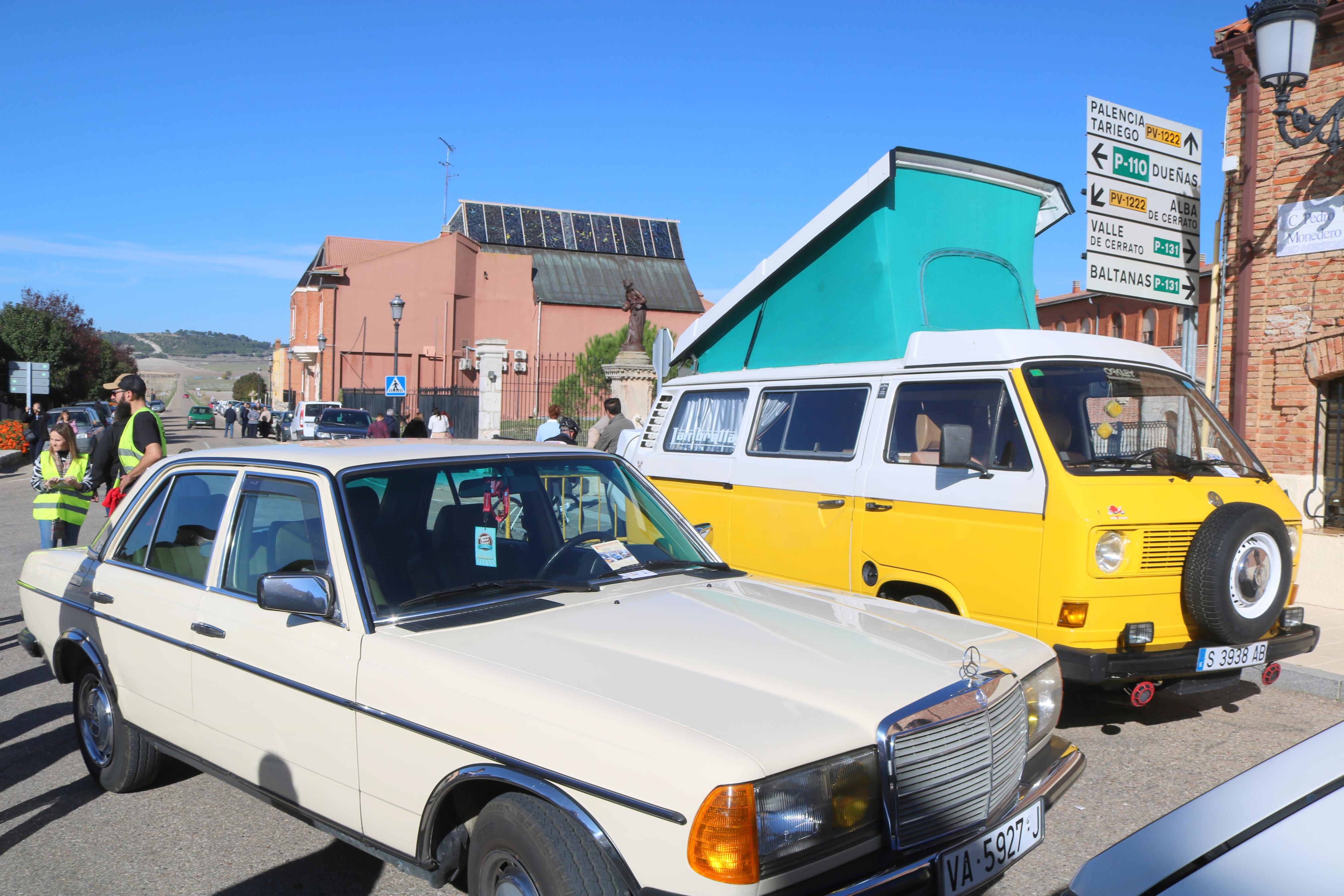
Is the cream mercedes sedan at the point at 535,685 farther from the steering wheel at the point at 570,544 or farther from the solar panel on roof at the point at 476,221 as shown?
the solar panel on roof at the point at 476,221

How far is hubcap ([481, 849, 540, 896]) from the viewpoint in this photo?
2.60 meters

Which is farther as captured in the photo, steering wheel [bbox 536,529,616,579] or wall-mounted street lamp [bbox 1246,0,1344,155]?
wall-mounted street lamp [bbox 1246,0,1344,155]

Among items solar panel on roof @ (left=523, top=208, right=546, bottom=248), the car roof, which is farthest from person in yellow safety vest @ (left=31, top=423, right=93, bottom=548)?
solar panel on roof @ (left=523, top=208, right=546, bottom=248)

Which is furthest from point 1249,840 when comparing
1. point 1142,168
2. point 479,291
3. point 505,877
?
point 479,291

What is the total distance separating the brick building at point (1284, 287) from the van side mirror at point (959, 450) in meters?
6.79

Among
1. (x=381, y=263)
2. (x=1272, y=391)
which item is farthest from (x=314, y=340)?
(x=1272, y=391)

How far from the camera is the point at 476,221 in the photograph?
183ft

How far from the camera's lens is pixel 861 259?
24.1ft

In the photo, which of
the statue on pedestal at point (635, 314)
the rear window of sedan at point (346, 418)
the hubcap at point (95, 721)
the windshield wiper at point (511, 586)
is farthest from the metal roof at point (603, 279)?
the windshield wiper at point (511, 586)

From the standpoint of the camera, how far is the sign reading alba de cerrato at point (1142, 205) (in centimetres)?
835

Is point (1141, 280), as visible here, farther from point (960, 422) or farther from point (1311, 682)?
point (960, 422)

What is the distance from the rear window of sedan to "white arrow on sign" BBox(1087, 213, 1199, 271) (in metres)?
23.5

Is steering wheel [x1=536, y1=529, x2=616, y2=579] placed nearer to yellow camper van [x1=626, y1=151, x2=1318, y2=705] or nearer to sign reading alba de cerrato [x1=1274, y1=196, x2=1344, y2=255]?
yellow camper van [x1=626, y1=151, x2=1318, y2=705]

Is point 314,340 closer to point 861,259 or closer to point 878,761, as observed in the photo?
point 861,259
